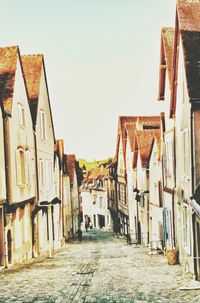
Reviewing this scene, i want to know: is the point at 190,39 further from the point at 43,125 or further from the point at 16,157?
the point at 43,125

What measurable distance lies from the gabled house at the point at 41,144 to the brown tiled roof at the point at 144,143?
699 centimetres

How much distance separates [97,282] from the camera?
17.0m

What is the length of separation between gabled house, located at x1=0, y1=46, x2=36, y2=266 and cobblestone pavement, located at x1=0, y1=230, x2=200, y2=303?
208cm

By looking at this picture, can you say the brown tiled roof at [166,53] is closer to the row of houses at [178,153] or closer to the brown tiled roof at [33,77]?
the row of houses at [178,153]

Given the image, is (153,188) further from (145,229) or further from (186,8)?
(186,8)

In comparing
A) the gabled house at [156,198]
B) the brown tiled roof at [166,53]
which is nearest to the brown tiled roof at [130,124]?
the gabled house at [156,198]

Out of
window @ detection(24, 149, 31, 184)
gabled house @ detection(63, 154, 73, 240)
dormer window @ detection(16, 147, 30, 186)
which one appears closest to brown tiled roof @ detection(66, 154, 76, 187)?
gabled house @ detection(63, 154, 73, 240)

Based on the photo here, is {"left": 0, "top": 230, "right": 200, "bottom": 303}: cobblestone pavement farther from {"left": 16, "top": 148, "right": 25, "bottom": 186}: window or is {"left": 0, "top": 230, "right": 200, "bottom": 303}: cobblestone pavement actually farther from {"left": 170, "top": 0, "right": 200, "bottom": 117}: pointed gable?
{"left": 170, "top": 0, "right": 200, "bottom": 117}: pointed gable

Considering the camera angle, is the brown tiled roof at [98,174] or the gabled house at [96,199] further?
the brown tiled roof at [98,174]

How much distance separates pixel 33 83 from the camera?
3086cm

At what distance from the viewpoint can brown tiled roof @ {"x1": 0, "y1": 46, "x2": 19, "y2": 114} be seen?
23188 mm

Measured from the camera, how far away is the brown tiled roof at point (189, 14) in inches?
752

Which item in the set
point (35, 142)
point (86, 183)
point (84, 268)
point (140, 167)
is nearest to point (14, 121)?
point (35, 142)

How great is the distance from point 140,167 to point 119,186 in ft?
62.5
